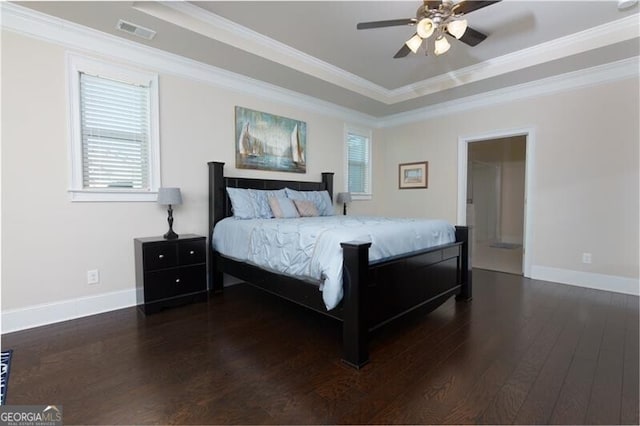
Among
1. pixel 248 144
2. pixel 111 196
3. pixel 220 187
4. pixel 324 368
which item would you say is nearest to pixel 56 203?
pixel 111 196

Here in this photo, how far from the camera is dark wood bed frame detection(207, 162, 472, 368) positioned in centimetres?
197

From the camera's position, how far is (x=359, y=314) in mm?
1952

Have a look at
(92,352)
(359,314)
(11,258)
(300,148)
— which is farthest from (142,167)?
(359,314)

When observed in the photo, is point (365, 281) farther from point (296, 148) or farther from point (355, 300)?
point (296, 148)

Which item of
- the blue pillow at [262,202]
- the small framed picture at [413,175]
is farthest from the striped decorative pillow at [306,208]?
the small framed picture at [413,175]

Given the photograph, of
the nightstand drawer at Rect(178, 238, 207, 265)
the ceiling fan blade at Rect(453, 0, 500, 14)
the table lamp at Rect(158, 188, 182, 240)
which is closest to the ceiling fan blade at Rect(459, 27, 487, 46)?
the ceiling fan blade at Rect(453, 0, 500, 14)

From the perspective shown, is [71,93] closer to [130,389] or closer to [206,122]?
[206,122]

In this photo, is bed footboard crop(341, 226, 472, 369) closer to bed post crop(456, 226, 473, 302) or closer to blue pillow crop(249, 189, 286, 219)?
bed post crop(456, 226, 473, 302)

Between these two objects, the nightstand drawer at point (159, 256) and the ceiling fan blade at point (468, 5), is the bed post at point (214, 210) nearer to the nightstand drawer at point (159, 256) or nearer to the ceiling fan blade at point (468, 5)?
the nightstand drawer at point (159, 256)

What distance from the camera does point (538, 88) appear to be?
160 inches

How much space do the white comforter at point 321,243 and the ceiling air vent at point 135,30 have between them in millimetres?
2018

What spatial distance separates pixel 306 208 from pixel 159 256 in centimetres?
179

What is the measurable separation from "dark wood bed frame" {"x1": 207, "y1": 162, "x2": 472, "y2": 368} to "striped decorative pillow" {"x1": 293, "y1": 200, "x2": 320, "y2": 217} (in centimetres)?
79

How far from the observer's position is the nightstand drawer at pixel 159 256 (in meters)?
2.85
